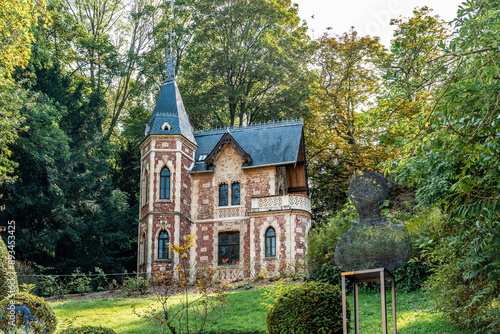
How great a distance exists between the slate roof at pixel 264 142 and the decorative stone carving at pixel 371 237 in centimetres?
1811

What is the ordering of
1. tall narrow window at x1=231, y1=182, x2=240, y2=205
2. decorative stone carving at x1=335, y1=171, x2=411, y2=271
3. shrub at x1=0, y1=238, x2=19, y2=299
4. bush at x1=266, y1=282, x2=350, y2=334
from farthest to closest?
tall narrow window at x1=231, y1=182, x2=240, y2=205 < shrub at x1=0, y1=238, x2=19, y2=299 < bush at x1=266, y1=282, x2=350, y2=334 < decorative stone carving at x1=335, y1=171, x2=411, y2=271

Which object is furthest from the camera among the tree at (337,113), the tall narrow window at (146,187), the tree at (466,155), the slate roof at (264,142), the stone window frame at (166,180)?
the tree at (337,113)

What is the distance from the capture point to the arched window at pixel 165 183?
24994mm

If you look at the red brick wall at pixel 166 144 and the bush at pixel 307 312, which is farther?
the red brick wall at pixel 166 144

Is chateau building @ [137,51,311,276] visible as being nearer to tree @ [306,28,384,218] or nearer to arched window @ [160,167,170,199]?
arched window @ [160,167,170,199]

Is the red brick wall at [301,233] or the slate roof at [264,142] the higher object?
the slate roof at [264,142]

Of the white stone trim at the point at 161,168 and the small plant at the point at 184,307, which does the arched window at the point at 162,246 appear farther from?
the small plant at the point at 184,307

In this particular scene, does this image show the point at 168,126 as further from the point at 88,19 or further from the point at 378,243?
the point at 378,243

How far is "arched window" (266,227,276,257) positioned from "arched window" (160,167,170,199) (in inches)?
203

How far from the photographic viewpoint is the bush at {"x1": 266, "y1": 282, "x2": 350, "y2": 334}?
855 centimetres

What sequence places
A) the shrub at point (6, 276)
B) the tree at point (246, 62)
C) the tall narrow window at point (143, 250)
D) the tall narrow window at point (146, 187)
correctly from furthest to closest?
1. the tree at point (246, 62)
2. the tall narrow window at point (146, 187)
3. the tall narrow window at point (143, 250)
4. the shrub at point (6, 276)

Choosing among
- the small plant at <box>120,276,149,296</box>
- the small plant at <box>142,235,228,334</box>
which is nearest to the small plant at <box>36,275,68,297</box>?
the small plant at <box>120,276,149,296</box>

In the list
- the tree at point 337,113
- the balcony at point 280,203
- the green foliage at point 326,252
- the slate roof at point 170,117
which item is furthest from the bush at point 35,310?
the tree at point 337,113

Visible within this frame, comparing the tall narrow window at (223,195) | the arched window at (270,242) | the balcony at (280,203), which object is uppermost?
the tall narrow window at (223,195)
